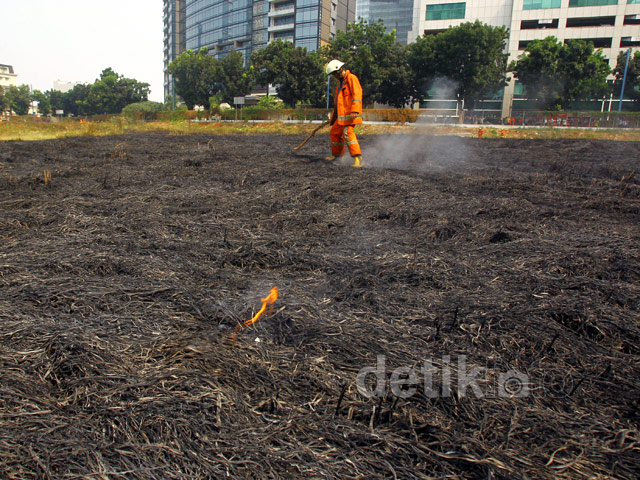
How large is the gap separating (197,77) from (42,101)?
56077 millimetres

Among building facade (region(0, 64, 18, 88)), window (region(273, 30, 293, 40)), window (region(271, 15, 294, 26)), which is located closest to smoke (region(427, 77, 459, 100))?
Answer: window (region(273, 30, 293, 40))

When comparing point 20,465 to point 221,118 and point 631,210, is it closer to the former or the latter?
point 631,210

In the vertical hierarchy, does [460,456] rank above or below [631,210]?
below

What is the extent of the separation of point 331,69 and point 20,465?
7.00m

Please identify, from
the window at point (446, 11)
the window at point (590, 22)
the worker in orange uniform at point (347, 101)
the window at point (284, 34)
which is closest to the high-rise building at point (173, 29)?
the window at point (284, 34)

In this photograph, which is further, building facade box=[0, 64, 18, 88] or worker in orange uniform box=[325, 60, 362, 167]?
building facade box=[0, 64, 18, 88]

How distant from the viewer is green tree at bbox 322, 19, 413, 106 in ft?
138

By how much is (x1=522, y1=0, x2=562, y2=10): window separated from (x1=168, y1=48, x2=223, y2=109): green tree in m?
39.9

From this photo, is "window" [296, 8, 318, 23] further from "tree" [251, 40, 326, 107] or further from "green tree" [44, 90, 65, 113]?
"green tree" [44, 90, 65, 113]

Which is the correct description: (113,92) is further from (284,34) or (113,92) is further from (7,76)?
(7,76)

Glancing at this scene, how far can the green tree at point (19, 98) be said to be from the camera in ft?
263

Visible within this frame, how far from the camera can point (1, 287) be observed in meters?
2.50

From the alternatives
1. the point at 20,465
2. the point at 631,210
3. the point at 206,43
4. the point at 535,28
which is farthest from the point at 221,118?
the point at 206,43

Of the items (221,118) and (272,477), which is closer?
(272,477)
